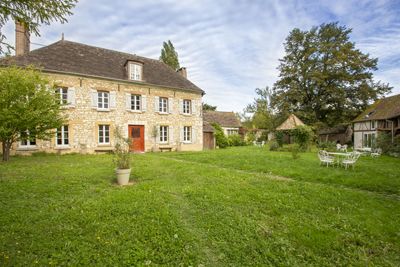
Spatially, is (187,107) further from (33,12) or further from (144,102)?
(33,12)

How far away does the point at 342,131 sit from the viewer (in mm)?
30516

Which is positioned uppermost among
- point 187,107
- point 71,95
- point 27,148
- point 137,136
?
point 71,95

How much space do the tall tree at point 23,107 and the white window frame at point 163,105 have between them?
321 inches

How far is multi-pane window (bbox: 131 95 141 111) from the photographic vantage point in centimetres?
1655

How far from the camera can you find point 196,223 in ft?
13.1

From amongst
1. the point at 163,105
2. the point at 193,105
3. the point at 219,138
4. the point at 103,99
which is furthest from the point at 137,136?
the point at 219,138

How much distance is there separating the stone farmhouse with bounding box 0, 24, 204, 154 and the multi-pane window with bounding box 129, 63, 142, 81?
78 mm

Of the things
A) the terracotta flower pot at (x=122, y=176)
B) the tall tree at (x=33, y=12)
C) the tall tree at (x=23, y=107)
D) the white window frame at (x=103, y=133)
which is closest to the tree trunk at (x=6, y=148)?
the tall tree at (x=23, y=107)

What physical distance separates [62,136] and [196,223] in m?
13.5

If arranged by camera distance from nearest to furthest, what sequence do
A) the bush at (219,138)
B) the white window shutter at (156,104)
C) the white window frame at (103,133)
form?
the white window frame at (103,133)
the white window shutter at (156,104)
the bush at (219,138)

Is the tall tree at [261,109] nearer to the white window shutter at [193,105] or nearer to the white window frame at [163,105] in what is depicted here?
the white window shutter at [193,105]

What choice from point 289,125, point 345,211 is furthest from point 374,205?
point 289,125

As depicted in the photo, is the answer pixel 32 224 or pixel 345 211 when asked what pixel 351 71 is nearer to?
pixel 345 211

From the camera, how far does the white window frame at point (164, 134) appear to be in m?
17.9
